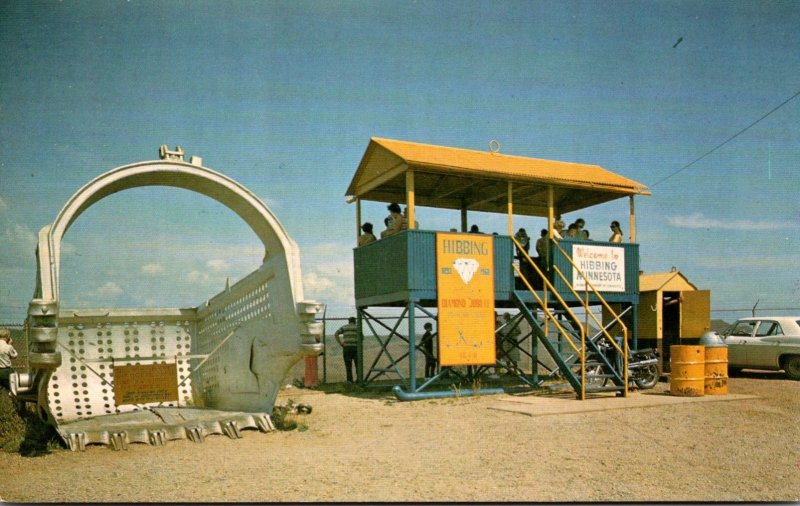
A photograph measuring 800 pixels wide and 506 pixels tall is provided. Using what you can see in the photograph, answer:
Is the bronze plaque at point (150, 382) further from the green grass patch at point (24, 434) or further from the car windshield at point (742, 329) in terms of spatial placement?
the car windshield at point (742, 329)

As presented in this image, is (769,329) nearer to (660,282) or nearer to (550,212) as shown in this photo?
(660,282)

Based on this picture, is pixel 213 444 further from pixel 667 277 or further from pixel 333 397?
pixel 667 277

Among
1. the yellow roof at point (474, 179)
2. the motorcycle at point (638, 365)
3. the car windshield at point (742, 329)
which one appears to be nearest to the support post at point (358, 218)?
the yellow roof at point (474, 179)

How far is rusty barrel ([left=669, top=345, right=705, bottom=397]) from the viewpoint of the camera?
12266 millimetres

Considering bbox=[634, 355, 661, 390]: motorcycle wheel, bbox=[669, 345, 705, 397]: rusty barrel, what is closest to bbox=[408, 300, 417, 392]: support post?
bbox=[634, 355, 661, 390]: motorcycle wheel

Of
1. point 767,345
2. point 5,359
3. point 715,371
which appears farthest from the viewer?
point 767,345

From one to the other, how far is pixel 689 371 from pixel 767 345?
20.5ft

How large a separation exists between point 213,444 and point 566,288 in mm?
9907

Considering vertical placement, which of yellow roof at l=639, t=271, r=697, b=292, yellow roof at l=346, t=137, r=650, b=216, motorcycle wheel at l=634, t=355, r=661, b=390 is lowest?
motorcycle wheel at l=634, t=355, r=661, b=390

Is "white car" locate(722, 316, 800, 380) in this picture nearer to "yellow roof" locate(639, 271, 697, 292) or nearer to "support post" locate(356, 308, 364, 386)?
"yellow roof" locate(639, 271, 697, 292)

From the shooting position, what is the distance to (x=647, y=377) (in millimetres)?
13789

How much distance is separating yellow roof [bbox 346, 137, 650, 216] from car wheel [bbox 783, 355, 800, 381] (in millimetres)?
5746

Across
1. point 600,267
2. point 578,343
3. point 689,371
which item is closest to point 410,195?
point 578,343

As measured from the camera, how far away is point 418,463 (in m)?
6.62
